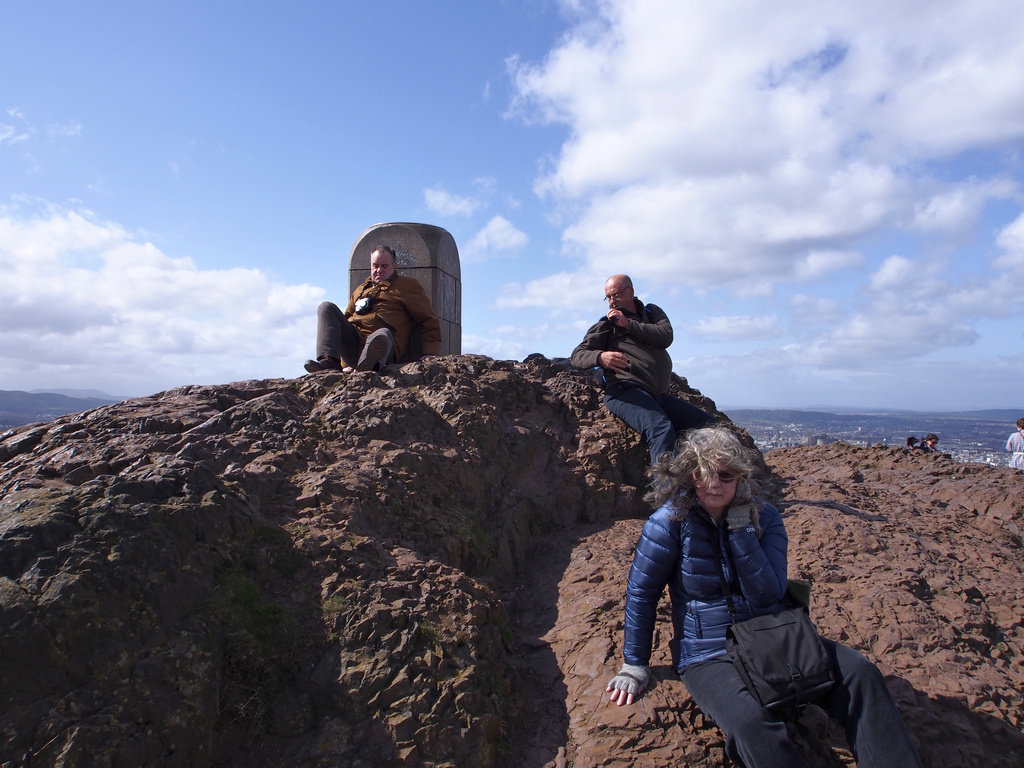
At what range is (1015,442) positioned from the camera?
10875 mm

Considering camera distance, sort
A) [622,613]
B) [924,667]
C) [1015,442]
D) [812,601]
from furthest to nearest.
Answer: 1. [1015,442]
2. [812,601]
3. [622,613]
4. [924,667]

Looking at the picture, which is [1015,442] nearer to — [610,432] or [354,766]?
[610,432]

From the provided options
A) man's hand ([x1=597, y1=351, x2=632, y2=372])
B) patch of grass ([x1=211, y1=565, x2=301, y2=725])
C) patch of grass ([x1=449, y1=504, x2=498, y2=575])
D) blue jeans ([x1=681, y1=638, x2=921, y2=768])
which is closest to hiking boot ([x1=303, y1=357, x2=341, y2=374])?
patch of grass ([x1=449, y1=504, x2=498, y2=575])

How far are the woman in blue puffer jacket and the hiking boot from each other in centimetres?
319

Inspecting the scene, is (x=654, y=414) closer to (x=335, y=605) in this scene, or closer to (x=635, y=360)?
(x=635, y=360)

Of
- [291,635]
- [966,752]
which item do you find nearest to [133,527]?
[291,635]

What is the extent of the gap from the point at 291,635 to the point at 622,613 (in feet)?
5.95

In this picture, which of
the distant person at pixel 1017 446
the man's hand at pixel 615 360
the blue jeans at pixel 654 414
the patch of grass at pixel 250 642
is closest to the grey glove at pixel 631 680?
the patch of grass at pixel 250 642

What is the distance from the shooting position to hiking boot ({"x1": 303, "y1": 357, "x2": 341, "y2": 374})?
5.29m

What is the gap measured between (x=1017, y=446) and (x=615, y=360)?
31.5 feet

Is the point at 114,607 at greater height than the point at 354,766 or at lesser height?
greater

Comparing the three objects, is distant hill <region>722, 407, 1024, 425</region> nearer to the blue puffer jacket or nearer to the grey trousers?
the grey trousers

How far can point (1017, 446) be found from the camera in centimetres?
1080

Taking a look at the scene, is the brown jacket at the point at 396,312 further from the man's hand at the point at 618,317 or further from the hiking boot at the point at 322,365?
the man's hand at the point at 618,317
